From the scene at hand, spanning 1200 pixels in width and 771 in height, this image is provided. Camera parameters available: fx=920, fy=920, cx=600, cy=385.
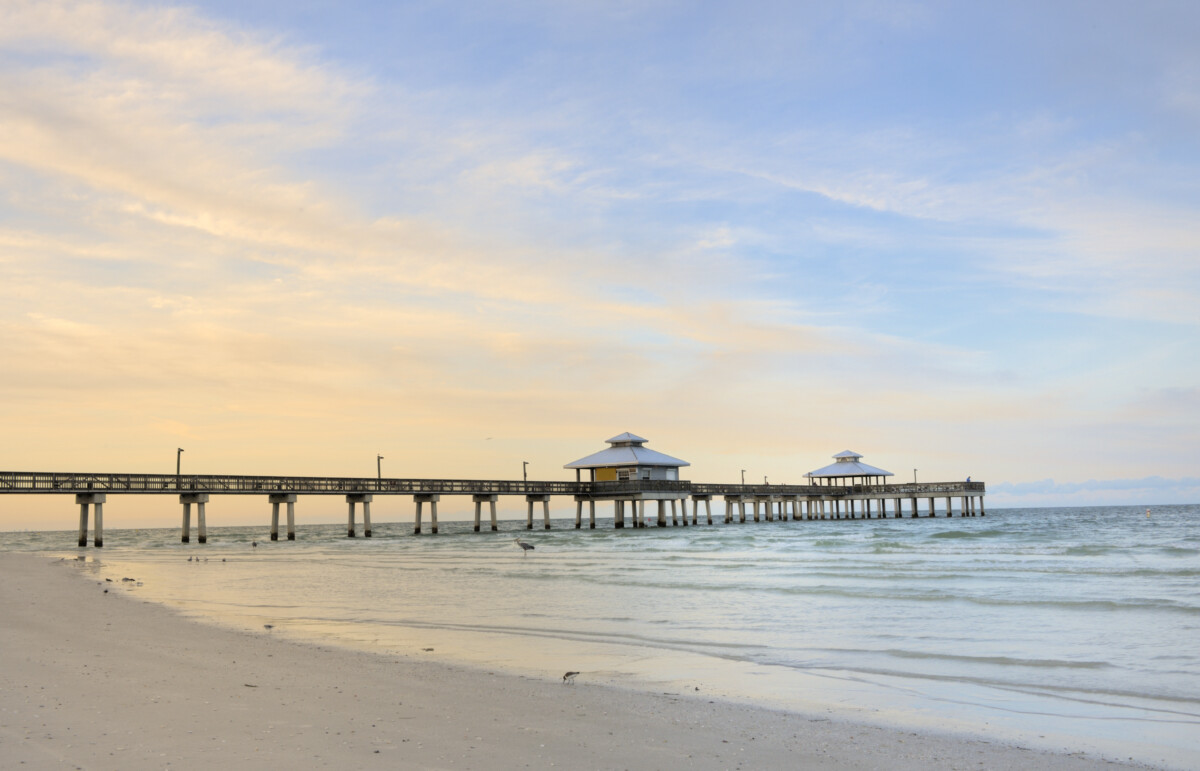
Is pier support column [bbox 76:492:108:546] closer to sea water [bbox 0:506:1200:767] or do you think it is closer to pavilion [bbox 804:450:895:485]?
sea water [bbox 0:506:1200:767]

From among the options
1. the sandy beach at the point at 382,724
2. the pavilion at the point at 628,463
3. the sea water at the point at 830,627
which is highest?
the pavilion at the point at 628,463

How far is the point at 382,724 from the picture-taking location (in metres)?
6.67

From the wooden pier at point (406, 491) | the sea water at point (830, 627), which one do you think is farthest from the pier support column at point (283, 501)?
the sea water at point (830, 627)

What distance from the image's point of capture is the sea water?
8.23 m

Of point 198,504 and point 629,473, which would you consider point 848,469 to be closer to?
point 629,473

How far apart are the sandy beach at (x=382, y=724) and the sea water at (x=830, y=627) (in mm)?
935

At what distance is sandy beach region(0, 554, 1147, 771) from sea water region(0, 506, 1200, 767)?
94 cm

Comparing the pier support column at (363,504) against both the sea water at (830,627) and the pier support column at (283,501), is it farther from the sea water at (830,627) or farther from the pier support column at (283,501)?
the sea water at (830,627)

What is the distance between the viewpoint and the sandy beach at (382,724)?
5715 mm

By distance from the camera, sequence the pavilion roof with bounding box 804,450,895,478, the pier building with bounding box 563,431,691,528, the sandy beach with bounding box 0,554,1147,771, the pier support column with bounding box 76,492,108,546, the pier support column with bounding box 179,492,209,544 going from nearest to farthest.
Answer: the sandy beach with bounding box 0,554,1147,771, the pier support column with bounding box 76,492,108,546, the pier support column with bounding box 179,492,209,544, the pier building with bounding box 563,431,691,528, the pavilion roof with bounding box 804,450,895,478

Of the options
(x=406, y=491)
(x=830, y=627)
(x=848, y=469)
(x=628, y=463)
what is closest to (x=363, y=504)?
(x=406, y=491)

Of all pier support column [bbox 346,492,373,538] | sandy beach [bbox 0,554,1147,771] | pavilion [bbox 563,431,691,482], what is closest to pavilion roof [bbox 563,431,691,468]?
pavilion [bbox 563,431,691,482]

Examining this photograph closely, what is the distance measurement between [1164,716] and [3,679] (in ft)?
32.5

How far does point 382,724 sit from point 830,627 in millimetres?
8642
